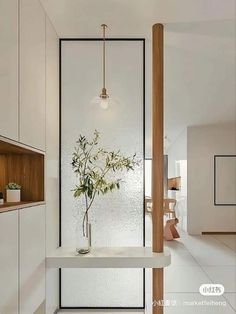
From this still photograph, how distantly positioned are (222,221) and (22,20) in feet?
21.9

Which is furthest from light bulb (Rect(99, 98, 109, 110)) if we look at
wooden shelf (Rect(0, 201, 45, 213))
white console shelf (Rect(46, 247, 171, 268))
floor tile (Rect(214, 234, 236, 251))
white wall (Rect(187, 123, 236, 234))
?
white wall (Rect(187, 123, 236, 234))

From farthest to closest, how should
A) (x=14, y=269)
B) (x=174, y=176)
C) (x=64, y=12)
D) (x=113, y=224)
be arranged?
(x=174, y=176), (x=113, y=224), (x=64, y=12), (x=14, y=269)

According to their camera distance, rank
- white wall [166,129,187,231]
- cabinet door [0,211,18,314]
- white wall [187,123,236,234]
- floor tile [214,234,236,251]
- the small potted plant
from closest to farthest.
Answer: cabinet door [0,211,18,314] → the small potted plant → floor tile [214,234,236,251] → white wall [187,123,236,234] → white wall [166,129,187,231]

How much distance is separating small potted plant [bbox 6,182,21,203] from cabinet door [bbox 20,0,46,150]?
34cm

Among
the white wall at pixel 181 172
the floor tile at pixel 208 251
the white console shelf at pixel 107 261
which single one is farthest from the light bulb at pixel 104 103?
the white wall at pixel 181 172

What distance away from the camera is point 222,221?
731 centimetres

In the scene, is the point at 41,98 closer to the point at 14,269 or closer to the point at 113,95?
the point at 113,95

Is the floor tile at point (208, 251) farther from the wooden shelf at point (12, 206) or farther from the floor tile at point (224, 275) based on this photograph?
the wooden shelf at point (12, 206)

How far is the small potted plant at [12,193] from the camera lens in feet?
7.00

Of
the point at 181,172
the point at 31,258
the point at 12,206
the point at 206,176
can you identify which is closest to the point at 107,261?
the point at 31,258

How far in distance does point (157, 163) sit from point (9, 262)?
55.7 inches

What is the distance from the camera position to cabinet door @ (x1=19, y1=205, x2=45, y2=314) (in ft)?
6.37

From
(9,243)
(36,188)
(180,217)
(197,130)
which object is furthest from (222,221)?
(9,243)

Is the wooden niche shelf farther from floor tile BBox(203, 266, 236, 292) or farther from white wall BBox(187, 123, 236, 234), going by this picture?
white wall BBox(187, 123, 236, 234)
